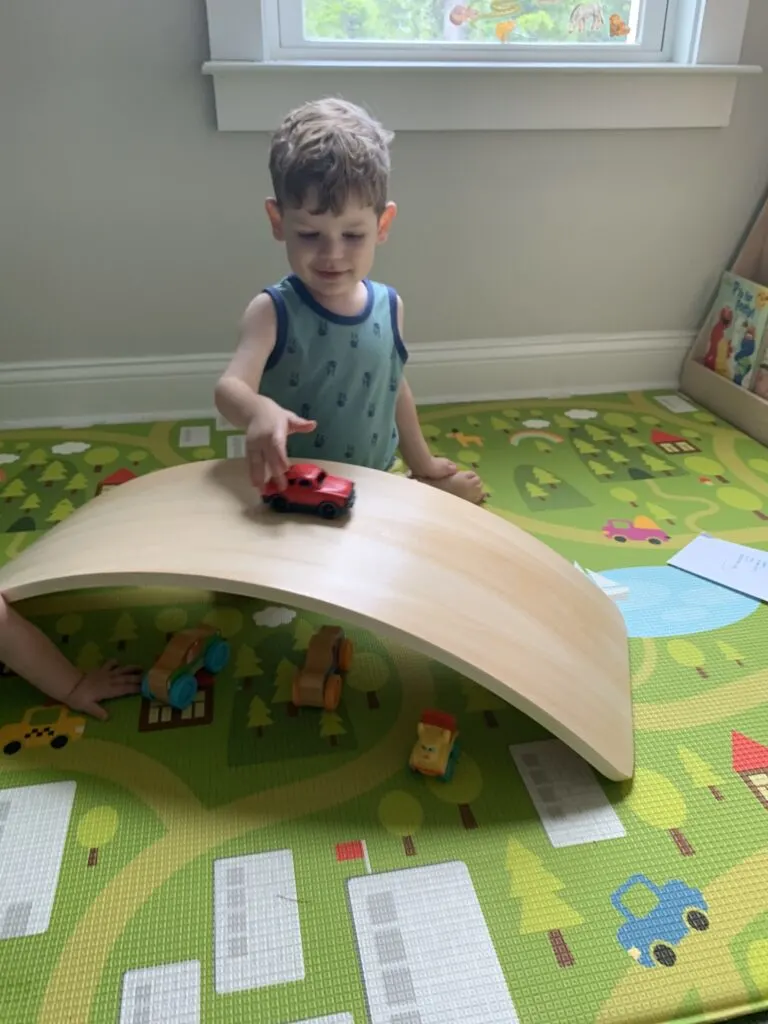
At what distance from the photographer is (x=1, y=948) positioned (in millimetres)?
776

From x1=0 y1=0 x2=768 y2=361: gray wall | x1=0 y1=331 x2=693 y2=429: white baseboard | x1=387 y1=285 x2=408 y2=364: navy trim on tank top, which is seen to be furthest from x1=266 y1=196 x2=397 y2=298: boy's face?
x1=0 y1=331 x2=693 y2=429: white baseboard

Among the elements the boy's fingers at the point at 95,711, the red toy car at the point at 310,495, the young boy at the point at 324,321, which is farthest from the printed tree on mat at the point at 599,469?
the boy's fingers at the point at 95,711

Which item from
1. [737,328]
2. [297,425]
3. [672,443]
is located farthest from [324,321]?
[737,328]

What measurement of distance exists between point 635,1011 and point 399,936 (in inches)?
8.6

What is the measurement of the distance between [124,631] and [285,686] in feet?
0.90

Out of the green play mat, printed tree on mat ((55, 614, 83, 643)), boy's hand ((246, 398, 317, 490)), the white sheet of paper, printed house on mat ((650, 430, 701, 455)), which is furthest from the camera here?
printed house on mat ((650, 430, 701, 455))

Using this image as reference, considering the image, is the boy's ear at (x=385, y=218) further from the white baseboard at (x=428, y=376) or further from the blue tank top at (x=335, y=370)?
the white baseboard at (x=428, y=376)

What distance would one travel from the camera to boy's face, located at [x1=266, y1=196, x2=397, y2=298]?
41.5 inches

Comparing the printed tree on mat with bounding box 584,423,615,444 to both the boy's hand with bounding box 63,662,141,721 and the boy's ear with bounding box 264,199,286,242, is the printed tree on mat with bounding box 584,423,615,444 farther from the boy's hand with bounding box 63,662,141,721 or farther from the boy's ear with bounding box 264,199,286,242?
the boy's hand with bounding box 63,662,141,721

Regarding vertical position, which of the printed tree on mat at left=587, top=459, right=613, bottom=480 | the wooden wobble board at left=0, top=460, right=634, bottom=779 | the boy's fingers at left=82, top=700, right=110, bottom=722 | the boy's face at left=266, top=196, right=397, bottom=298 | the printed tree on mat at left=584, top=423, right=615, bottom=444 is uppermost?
the boy's face at left=266, top=196, right=397, bottom=298

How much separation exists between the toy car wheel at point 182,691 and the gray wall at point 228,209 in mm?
1000

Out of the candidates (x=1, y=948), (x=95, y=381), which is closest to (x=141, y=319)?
(x=95, y=381)

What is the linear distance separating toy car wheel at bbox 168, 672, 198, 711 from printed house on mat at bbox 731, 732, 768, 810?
0.67m

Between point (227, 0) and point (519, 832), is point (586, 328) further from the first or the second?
point (519, 832)
